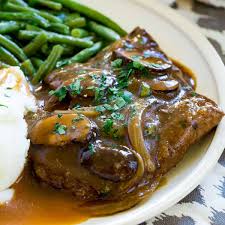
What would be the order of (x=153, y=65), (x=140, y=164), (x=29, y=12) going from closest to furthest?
(x=140, y=164) < (x=153, y=65) < (x=29, y=12)

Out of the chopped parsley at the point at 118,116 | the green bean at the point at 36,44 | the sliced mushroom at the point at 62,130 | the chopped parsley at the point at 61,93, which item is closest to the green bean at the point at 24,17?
the green bean at the point at 36,44

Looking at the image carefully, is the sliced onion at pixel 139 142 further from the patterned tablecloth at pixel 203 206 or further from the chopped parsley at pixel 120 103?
the patterned tablecloth at pixel 203 206

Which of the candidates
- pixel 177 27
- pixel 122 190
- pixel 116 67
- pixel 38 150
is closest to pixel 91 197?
pixel 122 190

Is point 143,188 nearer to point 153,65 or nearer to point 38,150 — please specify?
point 38,150

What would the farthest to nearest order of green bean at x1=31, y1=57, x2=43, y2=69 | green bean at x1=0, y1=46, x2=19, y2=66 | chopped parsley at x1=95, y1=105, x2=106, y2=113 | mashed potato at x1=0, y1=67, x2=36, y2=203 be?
green bean at x1=31, y1=57, x2=43, y2=69, green bean at x1=0, y1=46, x2=19, y2=66, chopped parsley at x1=95, y1=105, x2=106, y2=113, mashed potato at x1=0, y1=67, x2=36, y2=203

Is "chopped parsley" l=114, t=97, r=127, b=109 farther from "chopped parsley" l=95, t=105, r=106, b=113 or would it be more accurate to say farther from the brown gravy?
the brown gravy

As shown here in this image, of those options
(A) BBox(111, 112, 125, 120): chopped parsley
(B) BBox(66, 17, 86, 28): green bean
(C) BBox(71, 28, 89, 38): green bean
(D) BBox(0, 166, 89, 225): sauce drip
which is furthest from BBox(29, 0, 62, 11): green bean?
(D) BBox(0, 166, 89, 225): sauce drip

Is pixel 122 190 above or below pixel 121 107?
below

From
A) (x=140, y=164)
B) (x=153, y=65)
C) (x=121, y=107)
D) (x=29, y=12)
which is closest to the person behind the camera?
(x=140, y=164)
